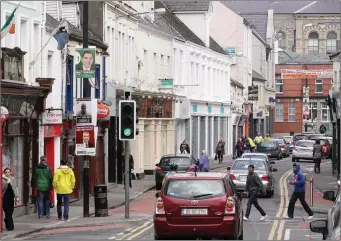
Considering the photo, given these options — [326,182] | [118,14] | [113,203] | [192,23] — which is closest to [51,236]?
[113,203]

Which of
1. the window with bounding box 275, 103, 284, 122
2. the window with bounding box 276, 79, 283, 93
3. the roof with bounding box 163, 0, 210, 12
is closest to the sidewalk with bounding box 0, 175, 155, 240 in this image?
the roof with bounding box 163, 0, 210, 12

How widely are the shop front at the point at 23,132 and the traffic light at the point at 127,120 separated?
3163mm

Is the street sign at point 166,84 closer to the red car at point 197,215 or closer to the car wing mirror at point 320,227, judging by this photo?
the red car at point 197,215

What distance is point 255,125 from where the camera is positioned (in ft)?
337

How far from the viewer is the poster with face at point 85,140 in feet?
100

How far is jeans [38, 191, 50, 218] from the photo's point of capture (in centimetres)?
3017

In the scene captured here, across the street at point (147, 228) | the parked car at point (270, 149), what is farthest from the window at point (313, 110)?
the street at point (147, 228)

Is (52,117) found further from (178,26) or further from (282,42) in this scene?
(282,42)

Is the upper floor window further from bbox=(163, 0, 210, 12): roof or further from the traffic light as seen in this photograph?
the traffic light

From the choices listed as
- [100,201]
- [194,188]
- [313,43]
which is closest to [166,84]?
[100,201]

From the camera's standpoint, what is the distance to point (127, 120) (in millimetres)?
30078

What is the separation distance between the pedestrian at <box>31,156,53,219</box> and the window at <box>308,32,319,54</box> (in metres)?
111

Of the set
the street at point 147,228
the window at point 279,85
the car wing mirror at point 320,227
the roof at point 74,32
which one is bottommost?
the street at point 147,228

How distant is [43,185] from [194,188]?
9655 mm
